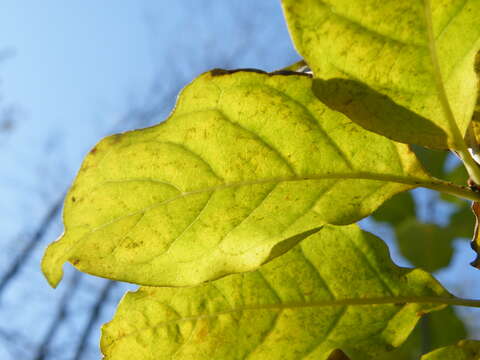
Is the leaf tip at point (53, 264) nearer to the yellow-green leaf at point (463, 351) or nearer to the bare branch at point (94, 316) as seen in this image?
the yellow-green leaf at point (463, 351)

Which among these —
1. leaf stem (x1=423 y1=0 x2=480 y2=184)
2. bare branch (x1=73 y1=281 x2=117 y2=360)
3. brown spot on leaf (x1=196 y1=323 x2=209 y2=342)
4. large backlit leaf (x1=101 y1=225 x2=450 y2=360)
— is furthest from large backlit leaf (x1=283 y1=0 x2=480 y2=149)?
bare branch (x1=73 y1=281 x2=117 y2=360)

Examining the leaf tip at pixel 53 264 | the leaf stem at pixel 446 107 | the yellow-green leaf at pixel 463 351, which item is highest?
the leaf stem at pixel 446 107

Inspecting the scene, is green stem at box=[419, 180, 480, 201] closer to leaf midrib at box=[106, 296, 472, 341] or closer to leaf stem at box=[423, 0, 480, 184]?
leaf stem at box=[423, 0, 480, 184]

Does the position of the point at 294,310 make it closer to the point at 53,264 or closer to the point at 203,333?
the point at 203,333

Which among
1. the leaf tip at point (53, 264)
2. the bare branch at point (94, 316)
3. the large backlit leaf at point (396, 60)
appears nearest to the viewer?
the large backlit leaf at point (396, 60)

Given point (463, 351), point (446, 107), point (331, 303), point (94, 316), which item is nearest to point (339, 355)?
point (331, 303)

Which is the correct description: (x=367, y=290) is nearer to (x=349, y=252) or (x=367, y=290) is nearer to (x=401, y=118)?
(x=349, y=252)

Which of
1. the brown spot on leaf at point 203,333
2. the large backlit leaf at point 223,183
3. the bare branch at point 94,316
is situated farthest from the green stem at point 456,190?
the bare branch at point 94,316

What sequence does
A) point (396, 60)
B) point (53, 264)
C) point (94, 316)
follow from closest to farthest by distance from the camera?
1. point (396, 60)
2. point (53, 264)
3. point (94, 316)
